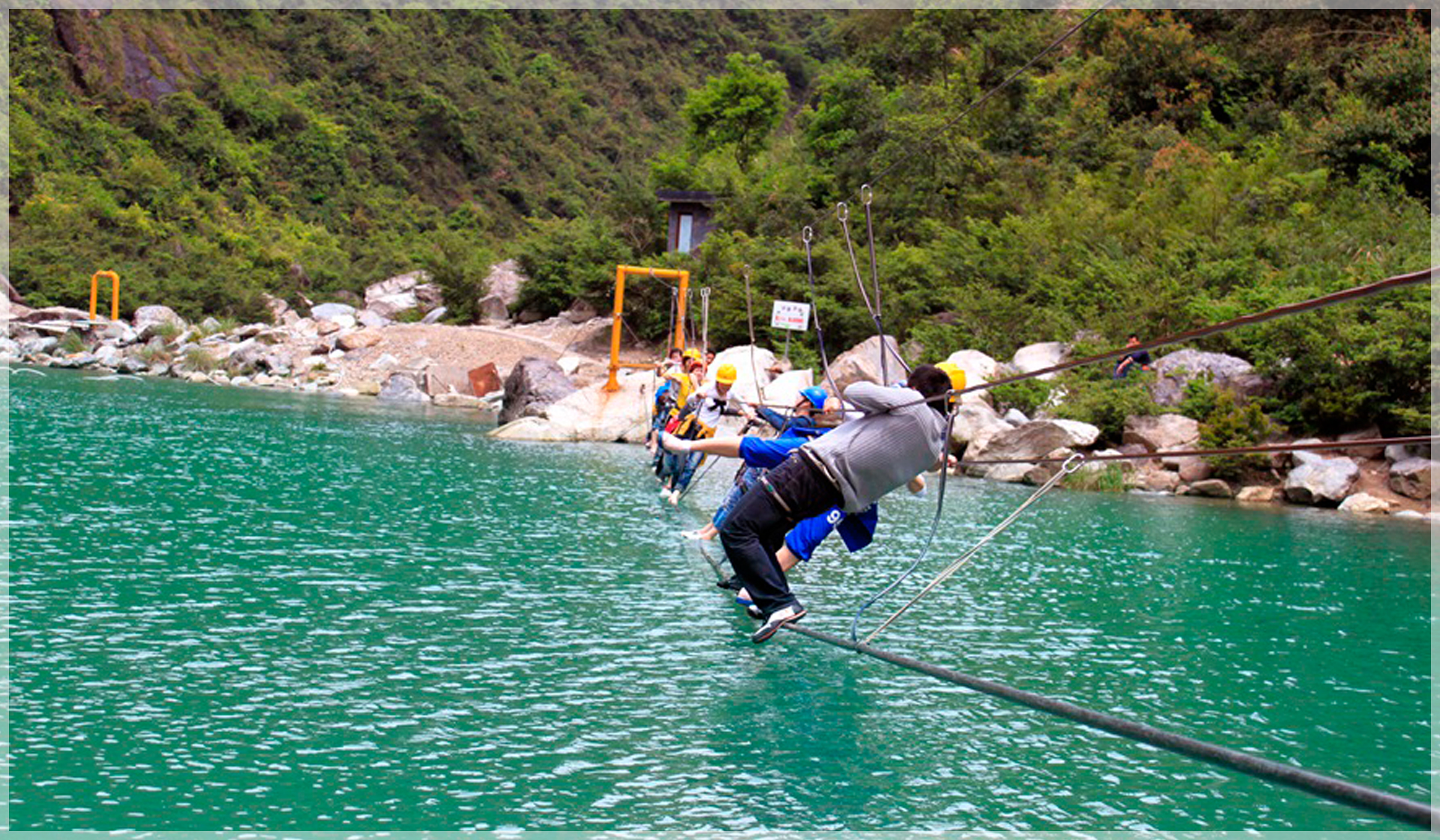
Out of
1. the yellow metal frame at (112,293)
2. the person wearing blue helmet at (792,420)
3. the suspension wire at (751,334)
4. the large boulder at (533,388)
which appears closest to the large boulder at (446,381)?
the large boulder at (533,388)

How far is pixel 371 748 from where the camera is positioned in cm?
657

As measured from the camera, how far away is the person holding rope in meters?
7.84

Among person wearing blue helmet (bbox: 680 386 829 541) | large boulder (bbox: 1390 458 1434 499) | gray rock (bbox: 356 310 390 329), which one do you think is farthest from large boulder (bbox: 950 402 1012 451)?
gray rock (bbox: 356 310 390 329)

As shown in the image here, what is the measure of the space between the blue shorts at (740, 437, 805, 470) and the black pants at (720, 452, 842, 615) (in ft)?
2.84

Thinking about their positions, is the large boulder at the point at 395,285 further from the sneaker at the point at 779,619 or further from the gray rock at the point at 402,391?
the sneaker at the point at 779,619

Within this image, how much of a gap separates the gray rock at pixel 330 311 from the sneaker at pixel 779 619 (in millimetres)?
54436

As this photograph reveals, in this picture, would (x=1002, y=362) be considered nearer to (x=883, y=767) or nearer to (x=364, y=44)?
(x=883, y=767)

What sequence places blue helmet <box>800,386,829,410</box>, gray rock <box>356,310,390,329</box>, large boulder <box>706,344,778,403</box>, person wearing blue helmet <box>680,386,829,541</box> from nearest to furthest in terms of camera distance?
blue helmet <box>800,386,829,410</box> < person wearing blue helmet <box>680,386,829,541</box> < large boulder <box>706,344,778,403</box> < gray rock <box>356,310,390,329</box>

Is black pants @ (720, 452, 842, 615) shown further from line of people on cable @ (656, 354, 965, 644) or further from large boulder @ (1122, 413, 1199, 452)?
large boulder @ (1122, 413, 1199, 452)

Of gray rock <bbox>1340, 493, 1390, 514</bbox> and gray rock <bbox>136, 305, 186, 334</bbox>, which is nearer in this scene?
gray rock <bbox>1340, 493, 1390, 514</bbox>

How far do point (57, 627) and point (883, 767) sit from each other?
564 centimetres

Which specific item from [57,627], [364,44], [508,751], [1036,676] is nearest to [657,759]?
[508,751]

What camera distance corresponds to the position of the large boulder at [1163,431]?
25984 mm

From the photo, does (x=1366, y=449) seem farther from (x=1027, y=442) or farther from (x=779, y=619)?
(x=779, y=619)
